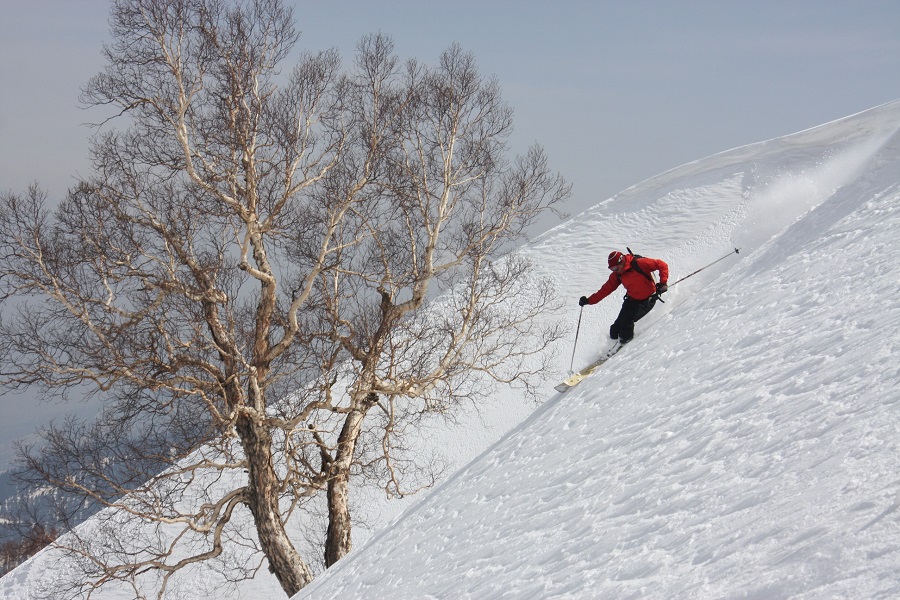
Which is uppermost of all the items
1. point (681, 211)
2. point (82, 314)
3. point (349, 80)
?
point (349, 80)

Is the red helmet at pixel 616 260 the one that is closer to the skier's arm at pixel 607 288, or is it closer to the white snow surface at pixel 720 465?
the skier's arm at pixel 607 288

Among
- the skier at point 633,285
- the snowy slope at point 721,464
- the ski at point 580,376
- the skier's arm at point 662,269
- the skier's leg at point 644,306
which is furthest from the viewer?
the skier's leg at point 644,306

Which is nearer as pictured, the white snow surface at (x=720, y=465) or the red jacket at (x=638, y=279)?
the white snow surface at (x=720, y=465)

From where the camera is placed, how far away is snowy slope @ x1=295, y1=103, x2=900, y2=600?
3117 millimetres

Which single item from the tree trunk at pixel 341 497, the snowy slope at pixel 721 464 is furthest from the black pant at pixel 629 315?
the tree trunk at pixel 341 497

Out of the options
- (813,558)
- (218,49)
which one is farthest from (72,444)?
(813,558)

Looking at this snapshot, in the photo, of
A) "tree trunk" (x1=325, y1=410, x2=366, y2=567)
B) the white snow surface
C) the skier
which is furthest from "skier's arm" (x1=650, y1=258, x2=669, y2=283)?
"tree trunk" (x1=325, y1=410, x2=366, y2=567)

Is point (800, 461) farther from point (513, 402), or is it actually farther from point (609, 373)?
point (513, 402)

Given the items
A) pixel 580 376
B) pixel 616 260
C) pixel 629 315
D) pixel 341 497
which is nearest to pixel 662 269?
pixel 616 260

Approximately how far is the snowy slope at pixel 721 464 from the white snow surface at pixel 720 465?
0.05ft

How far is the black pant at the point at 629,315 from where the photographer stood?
9.93 m

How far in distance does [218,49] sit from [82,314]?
4374 millimetres

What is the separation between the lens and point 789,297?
6902 mm

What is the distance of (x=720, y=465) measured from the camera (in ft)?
13.7
